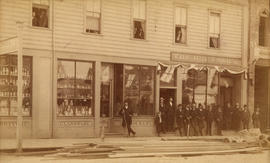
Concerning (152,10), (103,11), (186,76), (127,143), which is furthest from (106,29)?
(127,143)

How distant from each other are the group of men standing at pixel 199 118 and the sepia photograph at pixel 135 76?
0.03 metres

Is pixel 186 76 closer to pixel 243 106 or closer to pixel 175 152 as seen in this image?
pixel 243 106

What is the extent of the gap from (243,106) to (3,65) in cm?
754

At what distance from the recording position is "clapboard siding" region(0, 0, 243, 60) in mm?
13180

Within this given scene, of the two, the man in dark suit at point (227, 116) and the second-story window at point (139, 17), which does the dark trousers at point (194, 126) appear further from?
the second-story window at point (139, 17)

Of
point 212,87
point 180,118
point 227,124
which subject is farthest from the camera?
point 227,124

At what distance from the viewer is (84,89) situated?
47.0 ft

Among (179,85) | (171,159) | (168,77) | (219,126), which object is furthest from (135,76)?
(171,159)

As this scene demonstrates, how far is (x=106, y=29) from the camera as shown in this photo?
1378cm

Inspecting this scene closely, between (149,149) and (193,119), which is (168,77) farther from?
(149,149)

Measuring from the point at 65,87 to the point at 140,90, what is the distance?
6.62ft

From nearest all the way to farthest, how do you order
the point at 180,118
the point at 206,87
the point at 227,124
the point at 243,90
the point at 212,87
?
the point at 180,118 → the point at 206,87 → the point at 212,87 → the point at 227,124 → the point at 243,90

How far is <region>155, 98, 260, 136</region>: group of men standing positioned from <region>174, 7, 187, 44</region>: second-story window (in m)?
1.81

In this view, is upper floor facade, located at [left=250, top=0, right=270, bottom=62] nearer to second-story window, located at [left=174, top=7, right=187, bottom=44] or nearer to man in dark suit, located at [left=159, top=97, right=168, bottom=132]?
second-story window, located at [left=174, top=7, right=187, bottom=44]
